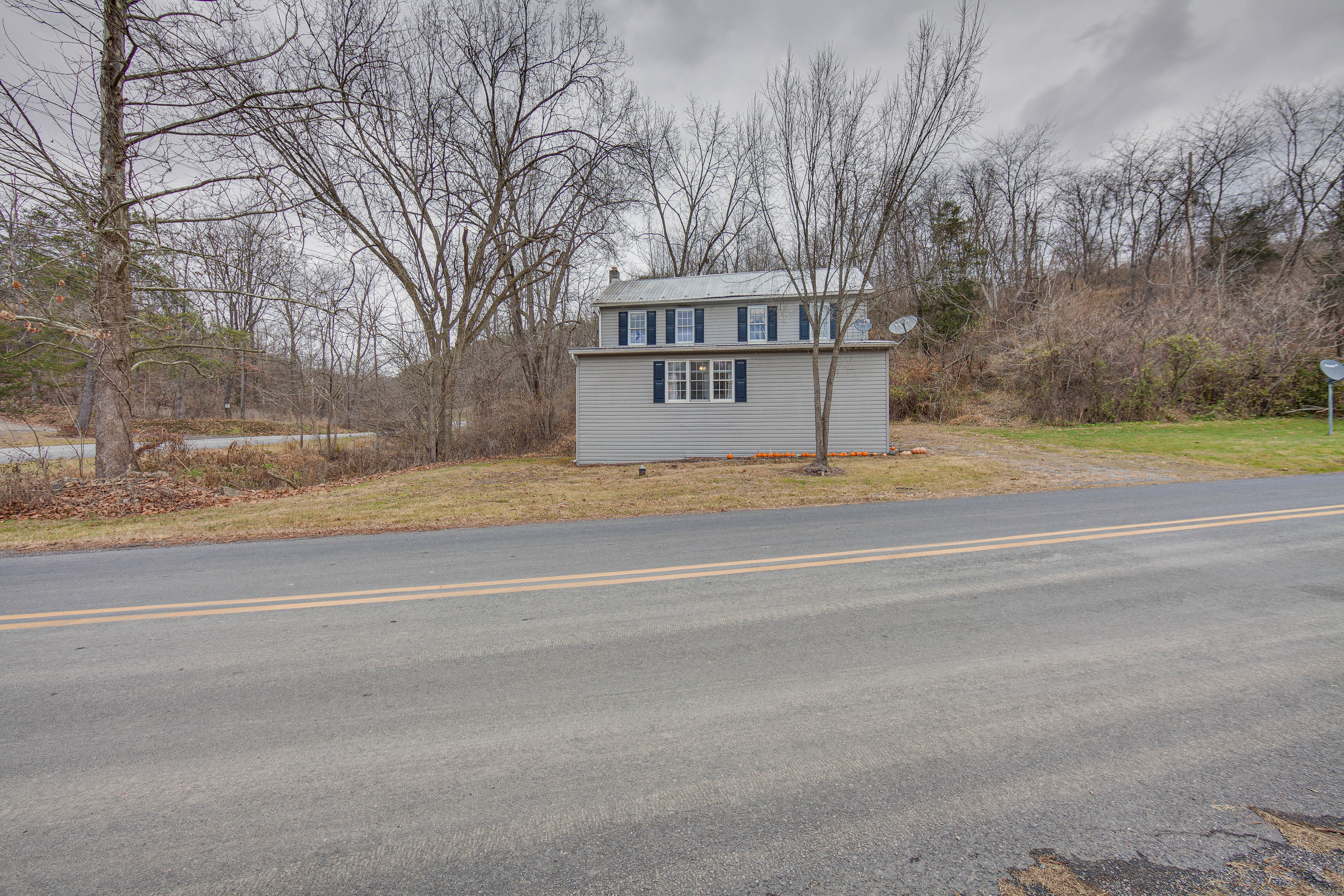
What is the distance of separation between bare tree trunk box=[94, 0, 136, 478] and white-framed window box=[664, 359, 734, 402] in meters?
12.0

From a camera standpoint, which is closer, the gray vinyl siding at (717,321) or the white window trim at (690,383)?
the white window trim at (690,383)

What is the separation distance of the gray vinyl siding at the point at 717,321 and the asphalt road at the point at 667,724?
Answer: 13.9m

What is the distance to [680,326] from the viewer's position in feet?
61.3

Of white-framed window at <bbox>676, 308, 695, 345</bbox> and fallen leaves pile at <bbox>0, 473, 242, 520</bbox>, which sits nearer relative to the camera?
fallen leaves pile at <bbox>0, 473, 242, 520</bbox>

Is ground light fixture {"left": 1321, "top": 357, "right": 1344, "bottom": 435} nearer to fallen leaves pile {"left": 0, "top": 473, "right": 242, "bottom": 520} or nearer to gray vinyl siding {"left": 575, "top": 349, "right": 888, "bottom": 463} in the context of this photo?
gray vinyl siding {"left": 575, "top": 349, "right": 888, "bottom": 463}

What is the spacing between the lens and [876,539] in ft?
19.2

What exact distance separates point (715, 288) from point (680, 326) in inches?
77.5

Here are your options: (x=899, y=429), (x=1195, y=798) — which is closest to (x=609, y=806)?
(x=1195, y=798)

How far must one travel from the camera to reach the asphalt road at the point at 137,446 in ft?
38.8

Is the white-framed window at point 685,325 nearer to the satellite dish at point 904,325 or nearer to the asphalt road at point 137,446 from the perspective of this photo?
the satellite dish at point 904,325

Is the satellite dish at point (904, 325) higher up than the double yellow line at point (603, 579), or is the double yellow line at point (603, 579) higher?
the satellite dish at point (904, 325)

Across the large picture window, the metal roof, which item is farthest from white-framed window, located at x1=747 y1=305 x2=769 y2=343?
the large picture window

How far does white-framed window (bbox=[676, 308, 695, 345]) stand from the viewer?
61.0 ft

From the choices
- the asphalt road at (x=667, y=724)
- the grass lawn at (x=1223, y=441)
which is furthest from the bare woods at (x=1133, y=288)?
the asphalt road at (x=667, y=724)
